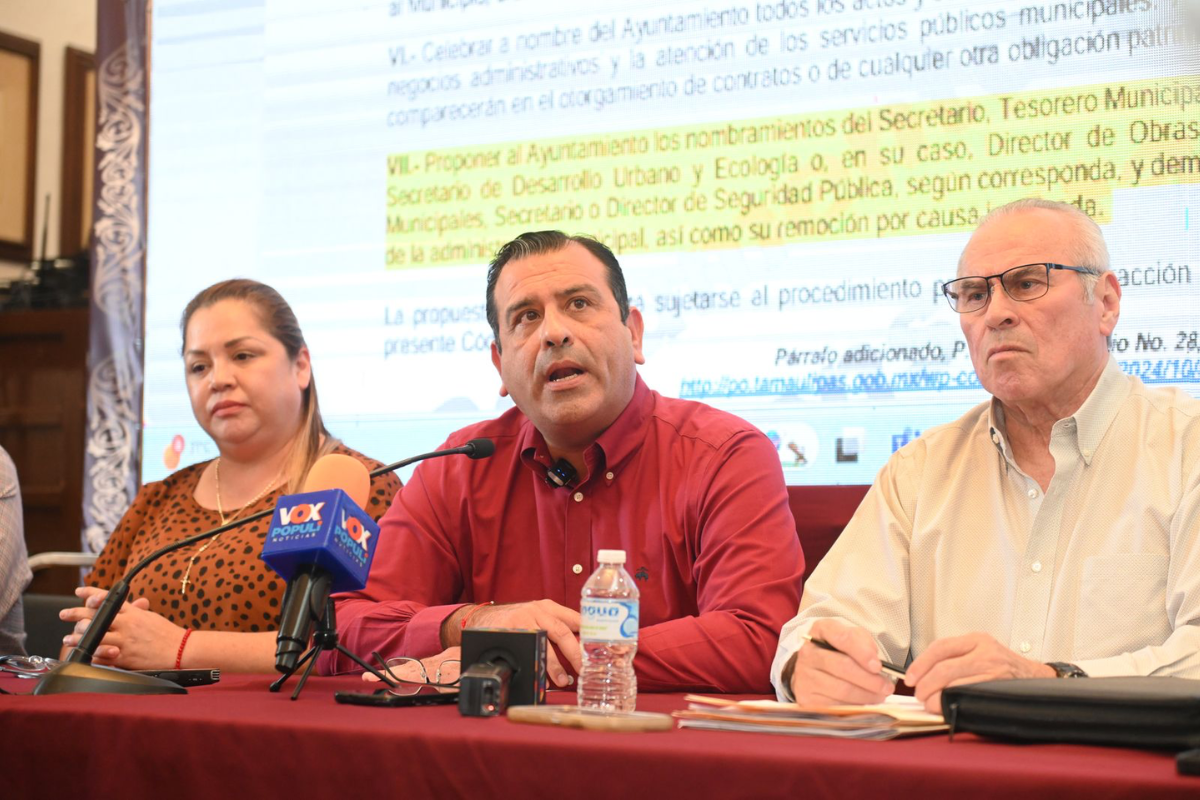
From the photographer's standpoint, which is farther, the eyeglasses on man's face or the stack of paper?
the eyeglasses on man's face

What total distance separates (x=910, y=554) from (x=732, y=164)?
1.42 metres

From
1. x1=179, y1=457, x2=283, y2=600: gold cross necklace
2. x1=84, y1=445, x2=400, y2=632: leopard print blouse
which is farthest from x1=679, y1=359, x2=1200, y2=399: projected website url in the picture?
x1=179, y1=457, x2=283, y2=600: gold cross necklace

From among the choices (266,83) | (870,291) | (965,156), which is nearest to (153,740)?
(870,291)

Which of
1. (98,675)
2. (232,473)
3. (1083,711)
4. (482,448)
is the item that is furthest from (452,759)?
(232,473)

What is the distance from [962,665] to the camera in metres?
1.42

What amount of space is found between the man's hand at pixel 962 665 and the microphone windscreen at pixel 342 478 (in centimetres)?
80

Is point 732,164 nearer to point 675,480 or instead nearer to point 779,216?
point 779,216

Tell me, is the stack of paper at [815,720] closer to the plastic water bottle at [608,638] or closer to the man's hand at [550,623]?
the plastic water bottle at [608,638]

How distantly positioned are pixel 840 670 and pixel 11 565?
7.04ft

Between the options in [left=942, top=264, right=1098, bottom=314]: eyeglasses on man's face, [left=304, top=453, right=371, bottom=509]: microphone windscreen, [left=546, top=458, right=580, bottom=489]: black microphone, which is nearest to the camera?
[left=304, top=453, right=371, bottom=509]: microphone windscreen

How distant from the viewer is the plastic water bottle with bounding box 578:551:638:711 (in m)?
1.45

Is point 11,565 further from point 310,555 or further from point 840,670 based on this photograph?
point 840,670

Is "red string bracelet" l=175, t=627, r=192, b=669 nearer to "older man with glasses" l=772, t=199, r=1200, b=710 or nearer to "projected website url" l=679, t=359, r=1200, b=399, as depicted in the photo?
"older man with glasses" l=772, t=199, r=1200, b=710

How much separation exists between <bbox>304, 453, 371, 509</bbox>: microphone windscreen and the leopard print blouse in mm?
902
